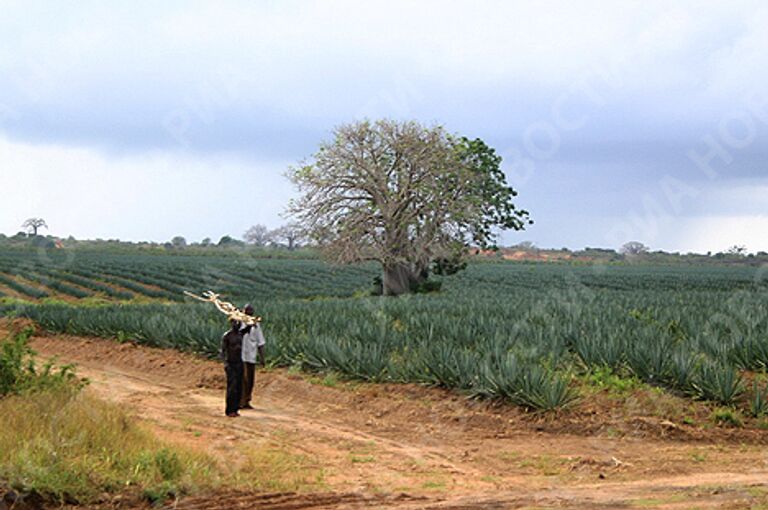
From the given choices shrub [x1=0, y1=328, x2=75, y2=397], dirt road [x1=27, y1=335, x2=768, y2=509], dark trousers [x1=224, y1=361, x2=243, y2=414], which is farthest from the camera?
dark trousers [x1=224, y1=361, x2=243, y2=414]

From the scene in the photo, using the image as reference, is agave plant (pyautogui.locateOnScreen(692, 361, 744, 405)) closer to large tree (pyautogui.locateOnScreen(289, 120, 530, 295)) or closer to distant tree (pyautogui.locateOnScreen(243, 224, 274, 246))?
large tree (pyautogui.locateOnScreen(289, 120, 530, 295))

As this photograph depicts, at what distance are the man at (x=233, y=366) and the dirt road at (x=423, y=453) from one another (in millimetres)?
217

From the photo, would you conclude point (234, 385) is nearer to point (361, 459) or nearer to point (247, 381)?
point (247, 381)

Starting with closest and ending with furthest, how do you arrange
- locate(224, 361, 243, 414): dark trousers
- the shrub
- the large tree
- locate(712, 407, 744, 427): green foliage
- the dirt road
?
1. the dirt road
2. the shrub
3. locate(712, 407, 744, 427): green foliage
4. locate(224, 361, 243, 414): dark trousers
5. the large tree

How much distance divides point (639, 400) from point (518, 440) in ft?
6.26

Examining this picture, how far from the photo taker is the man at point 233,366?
10883mm

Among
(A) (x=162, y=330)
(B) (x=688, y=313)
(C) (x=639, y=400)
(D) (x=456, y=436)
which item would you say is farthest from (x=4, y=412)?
(B) (x=688, y=313)

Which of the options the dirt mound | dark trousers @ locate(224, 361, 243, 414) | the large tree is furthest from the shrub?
the large tree

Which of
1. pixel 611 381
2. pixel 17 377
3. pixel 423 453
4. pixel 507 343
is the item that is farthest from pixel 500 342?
pixel 17 377

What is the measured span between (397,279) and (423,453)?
27.5m

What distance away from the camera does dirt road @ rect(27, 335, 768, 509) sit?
6.82 meters

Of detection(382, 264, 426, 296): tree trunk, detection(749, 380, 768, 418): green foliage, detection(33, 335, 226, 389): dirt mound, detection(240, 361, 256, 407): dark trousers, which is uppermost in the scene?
detection(382, 264, 426, 296): tree trunk

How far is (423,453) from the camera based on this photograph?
891 cm

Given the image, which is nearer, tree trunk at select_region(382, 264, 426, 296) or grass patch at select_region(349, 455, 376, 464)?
grass patch at select_region(349, 455, 376, 464)
